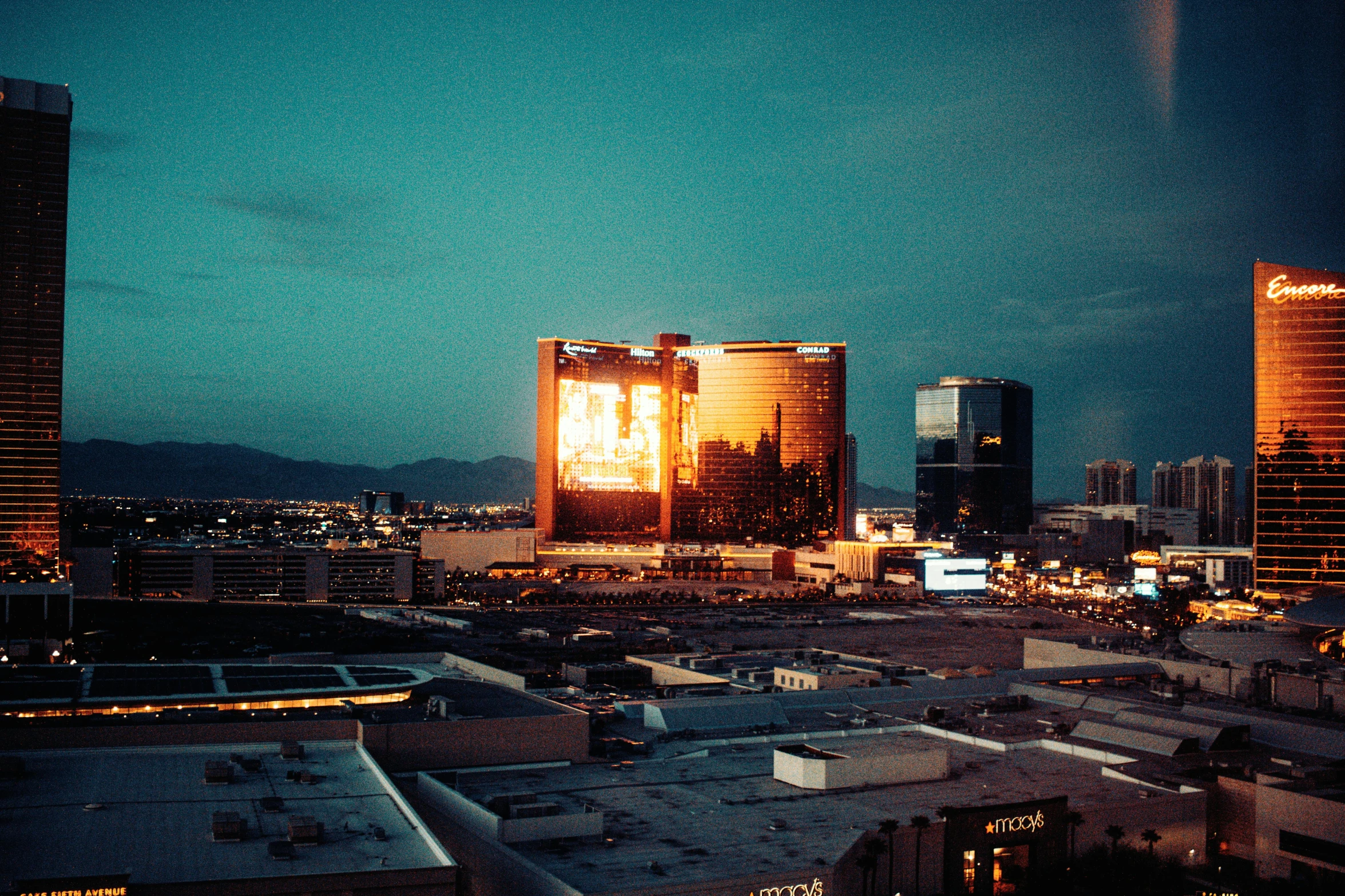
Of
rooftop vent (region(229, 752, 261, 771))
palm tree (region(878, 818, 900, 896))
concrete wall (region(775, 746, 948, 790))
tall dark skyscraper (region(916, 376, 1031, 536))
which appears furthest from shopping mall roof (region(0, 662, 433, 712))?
tall dark skyscraper (region(916, 376, 1031, 536))

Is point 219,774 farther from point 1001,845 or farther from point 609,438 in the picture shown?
point 609,438

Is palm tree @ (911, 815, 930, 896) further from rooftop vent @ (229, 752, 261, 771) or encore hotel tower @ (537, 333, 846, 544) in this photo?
encore hotel tower @ (537, 333, 846, 544)

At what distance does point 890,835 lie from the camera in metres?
23.2

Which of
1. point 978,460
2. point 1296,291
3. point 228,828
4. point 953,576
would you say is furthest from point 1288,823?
point 978,460

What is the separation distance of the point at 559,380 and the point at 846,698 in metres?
84.6

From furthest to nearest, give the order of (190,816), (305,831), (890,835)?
1. (890,835)
2. (190,816)
3. (305,831)

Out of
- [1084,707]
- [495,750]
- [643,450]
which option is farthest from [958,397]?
[495,750]

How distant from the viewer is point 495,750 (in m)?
29.3

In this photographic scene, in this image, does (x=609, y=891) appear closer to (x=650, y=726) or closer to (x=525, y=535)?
(x=650, y=726)

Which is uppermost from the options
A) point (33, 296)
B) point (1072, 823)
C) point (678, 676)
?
point (33, 296)

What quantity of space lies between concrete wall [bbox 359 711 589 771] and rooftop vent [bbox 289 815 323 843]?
7668 mm

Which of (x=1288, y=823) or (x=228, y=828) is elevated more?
(x=228, y=828)

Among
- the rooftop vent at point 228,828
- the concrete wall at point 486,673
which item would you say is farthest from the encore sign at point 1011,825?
the concrete wall at point 486,673

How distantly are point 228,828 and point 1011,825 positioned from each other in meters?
15.5
